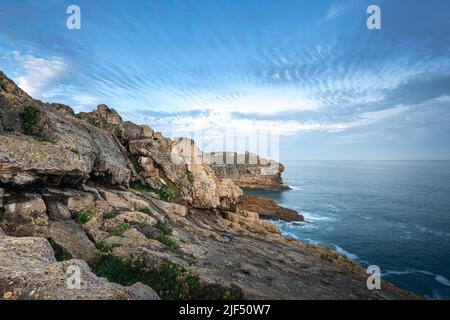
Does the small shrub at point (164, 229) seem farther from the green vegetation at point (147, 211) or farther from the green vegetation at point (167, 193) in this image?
the green vegetation at point (167, 193)

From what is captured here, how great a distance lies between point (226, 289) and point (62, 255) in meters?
7.86

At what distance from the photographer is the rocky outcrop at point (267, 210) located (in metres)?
66.5

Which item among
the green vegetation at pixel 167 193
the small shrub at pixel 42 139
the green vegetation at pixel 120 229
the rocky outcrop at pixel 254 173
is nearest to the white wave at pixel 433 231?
the green vegetation at pixel 167 193

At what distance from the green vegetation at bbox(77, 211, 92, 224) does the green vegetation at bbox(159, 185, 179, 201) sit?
12822 mm

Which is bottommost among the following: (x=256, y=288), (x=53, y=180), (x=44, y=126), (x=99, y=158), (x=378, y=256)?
(x=378, y=256)

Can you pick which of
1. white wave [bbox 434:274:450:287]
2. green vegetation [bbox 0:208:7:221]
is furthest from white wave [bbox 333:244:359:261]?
green vegetation [bbox 0:208:7:221]

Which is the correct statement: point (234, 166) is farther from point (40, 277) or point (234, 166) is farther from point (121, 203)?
point (40, 277)

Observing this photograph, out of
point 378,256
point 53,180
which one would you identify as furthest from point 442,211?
point 53,180

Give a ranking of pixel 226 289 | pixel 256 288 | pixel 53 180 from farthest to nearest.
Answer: pixel 53 180, pixel 256 288, pixel 226 289

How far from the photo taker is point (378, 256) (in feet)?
143

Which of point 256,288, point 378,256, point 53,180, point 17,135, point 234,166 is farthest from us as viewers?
point 234,166

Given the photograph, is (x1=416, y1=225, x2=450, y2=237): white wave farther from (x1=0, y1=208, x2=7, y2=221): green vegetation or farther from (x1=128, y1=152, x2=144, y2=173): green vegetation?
(x1=0, y1=208, x2=7, y2=221): green vegetation

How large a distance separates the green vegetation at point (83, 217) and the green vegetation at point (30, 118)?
24.1 feet
